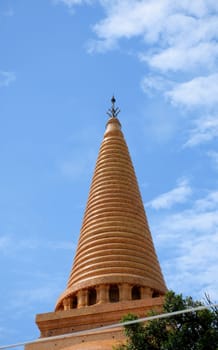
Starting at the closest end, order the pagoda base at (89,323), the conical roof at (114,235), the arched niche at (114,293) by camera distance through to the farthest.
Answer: the pagoda base at (89,323) → the arched niche at (114,293) → the conical roof at (114,235)

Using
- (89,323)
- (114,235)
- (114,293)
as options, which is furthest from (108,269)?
(89,323)

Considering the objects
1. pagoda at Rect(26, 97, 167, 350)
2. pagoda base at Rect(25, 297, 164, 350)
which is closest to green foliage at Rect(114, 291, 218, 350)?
pagoda at Rect(26, 97, 167, 350)

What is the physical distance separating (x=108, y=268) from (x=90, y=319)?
8.45ft

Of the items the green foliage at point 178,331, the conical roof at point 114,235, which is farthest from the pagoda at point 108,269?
the green foliage at point 178,331

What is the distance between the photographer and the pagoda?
2017 cm

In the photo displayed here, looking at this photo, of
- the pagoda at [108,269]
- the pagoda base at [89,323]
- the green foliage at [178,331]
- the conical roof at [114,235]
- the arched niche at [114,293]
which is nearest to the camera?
the green foliage at [178,331]

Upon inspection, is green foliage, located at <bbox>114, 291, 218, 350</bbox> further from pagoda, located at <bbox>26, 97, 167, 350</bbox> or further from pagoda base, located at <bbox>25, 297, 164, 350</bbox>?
pagoda base, located at <bbox>25, 297, 164, 350</bbox>

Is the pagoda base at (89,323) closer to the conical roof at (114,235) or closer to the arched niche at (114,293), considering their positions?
the arched niche at (114,293)

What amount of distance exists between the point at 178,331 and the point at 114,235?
9.38 m

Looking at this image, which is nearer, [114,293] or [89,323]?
[89,323]

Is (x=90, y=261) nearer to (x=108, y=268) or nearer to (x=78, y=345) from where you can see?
(x=108, y=268)

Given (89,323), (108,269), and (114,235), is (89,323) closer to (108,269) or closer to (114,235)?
(108,269)

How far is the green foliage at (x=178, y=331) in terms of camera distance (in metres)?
14.8

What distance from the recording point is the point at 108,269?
2266 centimetres
